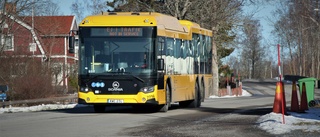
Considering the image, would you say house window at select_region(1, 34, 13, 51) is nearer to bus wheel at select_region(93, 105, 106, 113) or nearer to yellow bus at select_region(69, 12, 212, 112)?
bus wheel at select_region(93, 105, 106, 113)

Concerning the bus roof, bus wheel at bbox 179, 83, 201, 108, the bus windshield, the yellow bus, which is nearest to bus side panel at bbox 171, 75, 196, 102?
bus wheel at bbox 179, 83, 201, 108

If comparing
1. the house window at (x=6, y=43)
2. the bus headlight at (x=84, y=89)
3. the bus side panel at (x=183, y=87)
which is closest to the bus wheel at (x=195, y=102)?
the bus side panel at (x=183, y=87)

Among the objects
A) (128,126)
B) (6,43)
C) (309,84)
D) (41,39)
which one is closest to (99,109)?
(128,126)

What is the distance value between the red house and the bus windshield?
698 inches

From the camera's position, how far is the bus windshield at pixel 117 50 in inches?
850

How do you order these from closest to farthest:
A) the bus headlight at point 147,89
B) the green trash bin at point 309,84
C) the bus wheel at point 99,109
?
the bus headlight at point 147,89, the bus wheel at point 99,109, the green trash bin at point 309,84

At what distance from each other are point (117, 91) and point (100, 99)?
595 millimetres

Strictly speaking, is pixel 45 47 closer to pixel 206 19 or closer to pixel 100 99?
pixel 206 19

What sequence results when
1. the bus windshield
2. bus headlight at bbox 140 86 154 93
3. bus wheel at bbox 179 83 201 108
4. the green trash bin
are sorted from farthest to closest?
bus wheel at bbox 179 83 201 108
the green trash bin
the bus windshield
bus headlight at bbox 140 86 154 93

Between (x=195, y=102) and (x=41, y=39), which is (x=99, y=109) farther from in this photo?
(x=41, y=39)

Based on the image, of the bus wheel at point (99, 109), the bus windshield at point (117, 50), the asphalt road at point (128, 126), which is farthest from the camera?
the bus wheel at point (99, 109)

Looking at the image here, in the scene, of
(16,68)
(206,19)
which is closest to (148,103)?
(16,68)

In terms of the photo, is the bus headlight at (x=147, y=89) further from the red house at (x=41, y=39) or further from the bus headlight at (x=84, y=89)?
the red house at (x=41, y=39)

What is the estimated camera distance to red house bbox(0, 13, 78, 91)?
44.0 m
